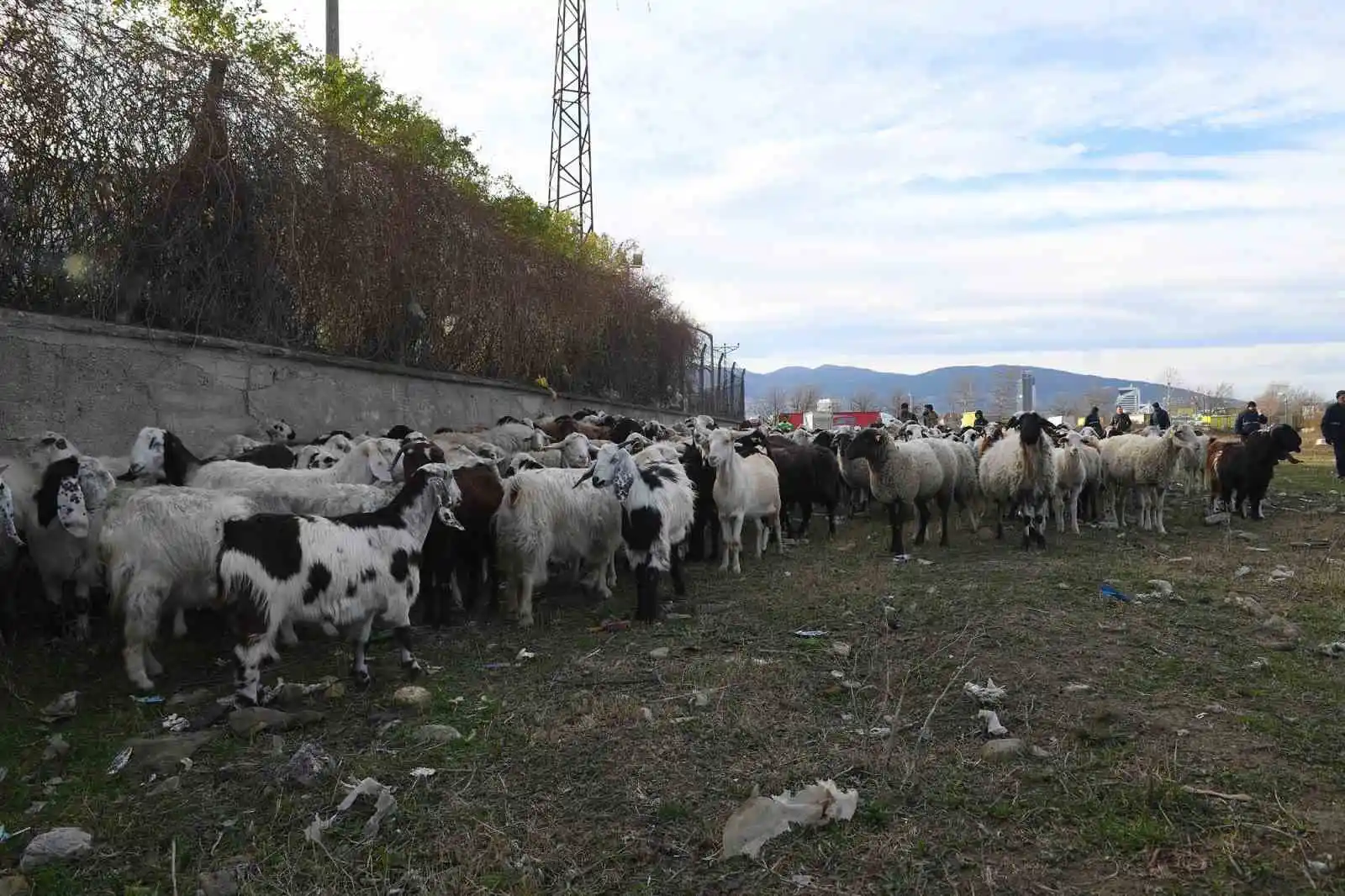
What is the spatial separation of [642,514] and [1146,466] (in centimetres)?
811

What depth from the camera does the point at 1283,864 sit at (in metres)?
2.82

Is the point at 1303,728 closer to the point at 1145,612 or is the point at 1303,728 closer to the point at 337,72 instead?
→ the point at 1145,612

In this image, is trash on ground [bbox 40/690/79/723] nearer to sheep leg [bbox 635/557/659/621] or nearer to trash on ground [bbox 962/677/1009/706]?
sheep leg [bbox 635/557/659/621]

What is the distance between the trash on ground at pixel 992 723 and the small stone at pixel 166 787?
3.62m

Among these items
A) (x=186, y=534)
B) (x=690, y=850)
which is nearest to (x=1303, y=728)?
(x=690, y=850)

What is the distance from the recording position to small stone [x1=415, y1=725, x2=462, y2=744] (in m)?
4.14

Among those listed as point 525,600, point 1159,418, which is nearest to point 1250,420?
point 1159,418

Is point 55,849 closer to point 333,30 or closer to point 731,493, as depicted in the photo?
point 731,493

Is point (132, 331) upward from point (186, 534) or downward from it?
upward

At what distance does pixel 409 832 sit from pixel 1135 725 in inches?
128

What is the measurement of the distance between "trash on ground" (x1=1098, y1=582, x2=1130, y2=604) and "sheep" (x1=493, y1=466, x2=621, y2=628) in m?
3.97

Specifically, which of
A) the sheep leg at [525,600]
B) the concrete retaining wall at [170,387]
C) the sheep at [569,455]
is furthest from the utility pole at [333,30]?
the sheep leg at [525,600]

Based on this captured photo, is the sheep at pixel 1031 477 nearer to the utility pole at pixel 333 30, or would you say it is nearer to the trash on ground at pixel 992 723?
the trash on ground at pixel 992 723

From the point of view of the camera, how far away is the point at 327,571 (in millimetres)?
4887
